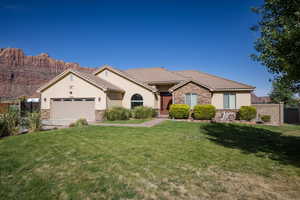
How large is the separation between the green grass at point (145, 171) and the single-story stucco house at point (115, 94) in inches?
373

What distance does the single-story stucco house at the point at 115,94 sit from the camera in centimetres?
1648

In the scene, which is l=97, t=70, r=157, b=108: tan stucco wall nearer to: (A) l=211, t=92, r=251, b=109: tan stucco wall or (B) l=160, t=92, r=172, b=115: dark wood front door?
(B) l=160, t=92, r=172, b=115: dark wood front door

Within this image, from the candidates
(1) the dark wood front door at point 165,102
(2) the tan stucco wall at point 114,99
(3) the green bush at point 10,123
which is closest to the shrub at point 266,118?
(1) the dark wood front door at point 165,102

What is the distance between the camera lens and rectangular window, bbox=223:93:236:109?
1694 cm

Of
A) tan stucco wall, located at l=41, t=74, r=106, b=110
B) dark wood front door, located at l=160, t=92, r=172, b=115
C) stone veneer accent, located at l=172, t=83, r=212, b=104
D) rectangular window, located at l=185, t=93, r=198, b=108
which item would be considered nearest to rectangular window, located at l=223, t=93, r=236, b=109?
stone veneer accent, located at l=172, t=83, r=212, b=104

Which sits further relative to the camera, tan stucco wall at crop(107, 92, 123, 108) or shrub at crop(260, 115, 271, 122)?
tan stucco wall at crop(107, 92, 123, 108)

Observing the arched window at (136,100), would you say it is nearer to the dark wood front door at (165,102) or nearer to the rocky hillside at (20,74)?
the dark wood front door at (165,102)

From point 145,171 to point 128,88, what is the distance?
1496cm

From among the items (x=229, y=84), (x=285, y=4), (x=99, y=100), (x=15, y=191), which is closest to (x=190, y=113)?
(x=229, y=84)

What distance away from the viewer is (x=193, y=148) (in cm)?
671

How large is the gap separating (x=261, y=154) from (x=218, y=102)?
11.4m

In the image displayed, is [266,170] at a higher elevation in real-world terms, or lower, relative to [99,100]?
lower

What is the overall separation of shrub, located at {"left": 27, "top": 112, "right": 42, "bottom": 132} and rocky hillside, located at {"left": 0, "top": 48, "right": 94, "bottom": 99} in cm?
3367

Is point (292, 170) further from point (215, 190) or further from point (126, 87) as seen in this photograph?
point (126, 87)
